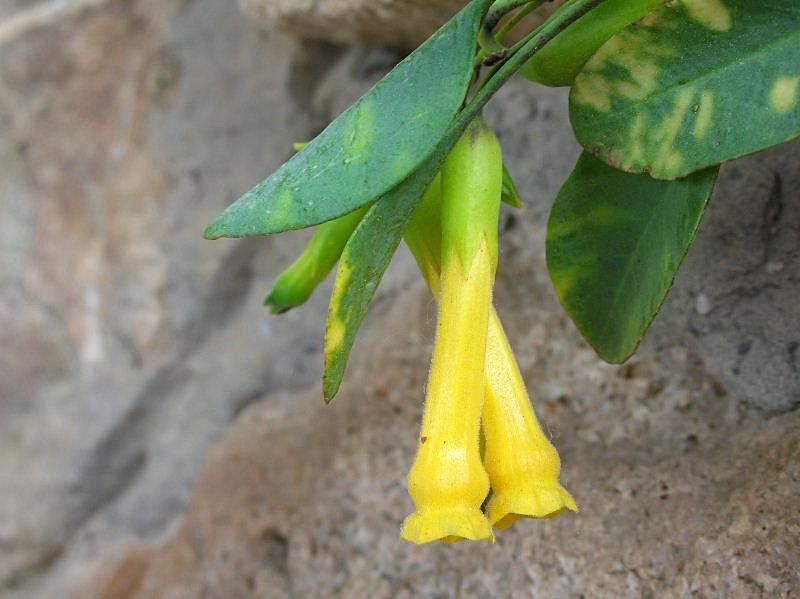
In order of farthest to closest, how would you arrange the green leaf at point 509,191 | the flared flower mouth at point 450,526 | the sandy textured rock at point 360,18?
the sandy textured rock at point 360,18 → the green leaf at point 509,191 → the flared flower mouth at point 450,526

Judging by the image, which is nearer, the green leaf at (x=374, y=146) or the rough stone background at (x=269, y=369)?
the green leaf at (x=374, y=146)

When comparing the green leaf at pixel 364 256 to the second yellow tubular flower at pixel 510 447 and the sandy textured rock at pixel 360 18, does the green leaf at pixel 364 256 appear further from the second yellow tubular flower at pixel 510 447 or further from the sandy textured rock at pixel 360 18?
the sandy textured rock at pixel 360 18

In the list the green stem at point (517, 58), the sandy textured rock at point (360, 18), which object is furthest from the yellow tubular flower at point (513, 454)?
the sandy textured rock at point (360, 18)

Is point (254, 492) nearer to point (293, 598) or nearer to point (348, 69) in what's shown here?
point (293, 598)

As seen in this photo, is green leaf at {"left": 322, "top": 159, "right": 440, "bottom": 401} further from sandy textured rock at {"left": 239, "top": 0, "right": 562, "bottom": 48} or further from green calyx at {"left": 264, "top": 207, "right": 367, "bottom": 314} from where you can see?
sandy textured rock at {"left": 239, "top": 0, "right": 562, "bottom": 48}

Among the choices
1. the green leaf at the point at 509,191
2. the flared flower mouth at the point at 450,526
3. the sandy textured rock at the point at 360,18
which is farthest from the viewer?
the sandy textured rock at the point at 360,18

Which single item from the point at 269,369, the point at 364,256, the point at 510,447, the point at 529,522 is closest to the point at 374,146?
the point at 364,256

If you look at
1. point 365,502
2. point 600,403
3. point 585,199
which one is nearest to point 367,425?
point 365,502

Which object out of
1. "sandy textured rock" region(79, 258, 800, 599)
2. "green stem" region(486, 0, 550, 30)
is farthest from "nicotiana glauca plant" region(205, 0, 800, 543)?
"sandy textured rock" region(79, 258, 800, 599)
